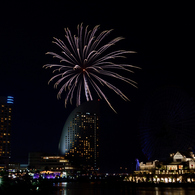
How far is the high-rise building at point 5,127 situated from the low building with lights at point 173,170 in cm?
8472

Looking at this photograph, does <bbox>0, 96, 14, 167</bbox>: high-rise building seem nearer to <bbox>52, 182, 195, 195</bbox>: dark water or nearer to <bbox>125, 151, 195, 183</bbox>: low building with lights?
<bbox>125, 151, 195, 183</bbox>: low building with lights

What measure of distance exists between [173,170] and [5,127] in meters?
109

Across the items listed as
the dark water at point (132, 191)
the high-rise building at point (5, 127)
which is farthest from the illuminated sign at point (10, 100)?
the dark water at point (132, 191)

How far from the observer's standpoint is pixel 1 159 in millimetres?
179875

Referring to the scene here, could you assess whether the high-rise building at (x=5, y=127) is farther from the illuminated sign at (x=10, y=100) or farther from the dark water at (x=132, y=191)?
the dark water at (x=132, y=191)

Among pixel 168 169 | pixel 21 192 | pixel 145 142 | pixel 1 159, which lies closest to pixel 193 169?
pixel 168 169

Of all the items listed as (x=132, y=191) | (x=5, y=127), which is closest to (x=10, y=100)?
(x=5, y=127)

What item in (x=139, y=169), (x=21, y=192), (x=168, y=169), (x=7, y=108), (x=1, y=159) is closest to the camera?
(x=21, y=192)

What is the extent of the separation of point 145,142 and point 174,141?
1211cm

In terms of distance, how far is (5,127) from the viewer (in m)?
188

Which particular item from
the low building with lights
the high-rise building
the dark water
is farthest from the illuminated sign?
the dark water

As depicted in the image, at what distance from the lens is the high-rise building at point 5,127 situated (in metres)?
184

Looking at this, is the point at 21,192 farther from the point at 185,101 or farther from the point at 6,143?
the point at 6,143

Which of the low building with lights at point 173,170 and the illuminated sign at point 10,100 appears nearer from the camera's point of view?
the low building with lights at point 173,170
